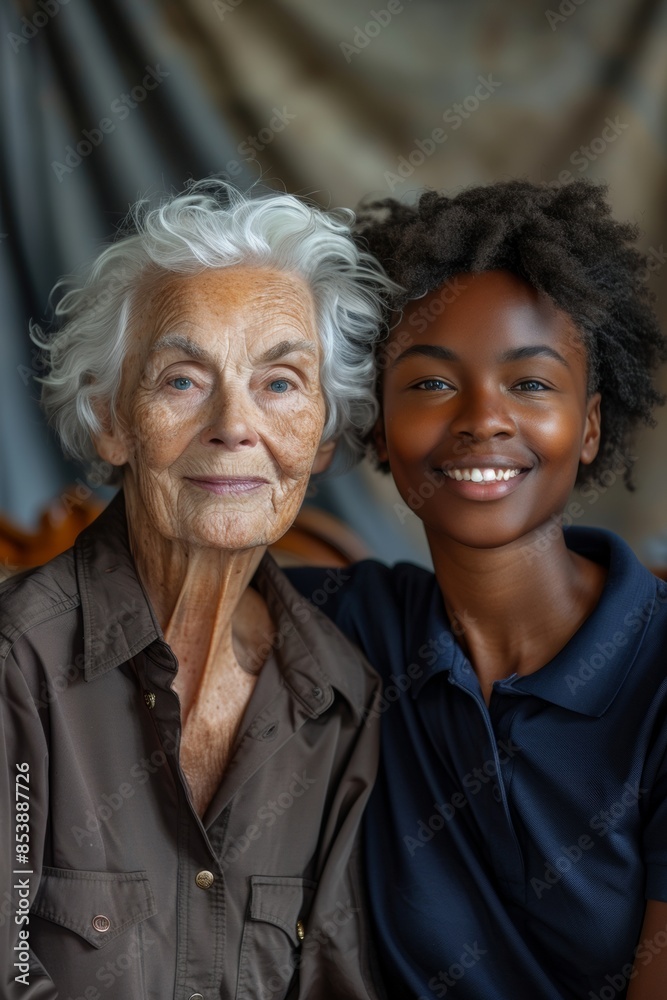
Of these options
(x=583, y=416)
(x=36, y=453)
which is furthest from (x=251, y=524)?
(x=36, y=453)

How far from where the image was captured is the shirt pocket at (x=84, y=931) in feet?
4.63

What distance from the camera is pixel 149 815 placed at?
150 centimetres

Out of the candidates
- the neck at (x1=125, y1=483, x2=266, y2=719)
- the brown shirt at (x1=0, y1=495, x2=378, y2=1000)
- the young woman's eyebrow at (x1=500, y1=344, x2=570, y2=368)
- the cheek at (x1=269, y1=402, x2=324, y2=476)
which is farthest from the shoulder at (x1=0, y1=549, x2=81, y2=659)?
the young woman's eyebrow at (x1=500, y1=344, x2=570, y2=368)

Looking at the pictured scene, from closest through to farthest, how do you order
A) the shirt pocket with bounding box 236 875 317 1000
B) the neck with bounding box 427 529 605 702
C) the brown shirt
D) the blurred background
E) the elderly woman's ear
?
the brown shirt < the shirt pocket with bounding box 236 875 317 1000 < the neck with bounding box 427 529 605 702 < the elderly woman's ear < the blurred background

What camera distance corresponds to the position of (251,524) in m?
1.54

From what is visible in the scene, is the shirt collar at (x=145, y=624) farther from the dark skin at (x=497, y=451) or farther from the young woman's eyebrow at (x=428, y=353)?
the young woman's eyebrow at (x=428, y=353)

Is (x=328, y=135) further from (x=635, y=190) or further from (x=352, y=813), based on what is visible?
(x=352, y=813)

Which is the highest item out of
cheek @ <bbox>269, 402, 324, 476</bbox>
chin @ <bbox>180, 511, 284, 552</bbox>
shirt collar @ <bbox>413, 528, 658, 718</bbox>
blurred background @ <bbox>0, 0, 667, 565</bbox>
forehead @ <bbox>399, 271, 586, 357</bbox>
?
blurred background @ <bbox>0, 0, 667, 565</bbox>

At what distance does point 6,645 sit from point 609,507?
1.74m

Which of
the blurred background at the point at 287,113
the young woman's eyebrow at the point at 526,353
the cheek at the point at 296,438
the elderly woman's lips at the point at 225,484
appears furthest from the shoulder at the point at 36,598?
the blurred background at the point at 287,113

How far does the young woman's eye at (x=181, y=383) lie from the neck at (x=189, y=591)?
209 millimetres

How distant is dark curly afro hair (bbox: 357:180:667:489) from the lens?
1.58m

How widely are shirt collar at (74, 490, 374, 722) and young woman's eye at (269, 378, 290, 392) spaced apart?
0.34 m

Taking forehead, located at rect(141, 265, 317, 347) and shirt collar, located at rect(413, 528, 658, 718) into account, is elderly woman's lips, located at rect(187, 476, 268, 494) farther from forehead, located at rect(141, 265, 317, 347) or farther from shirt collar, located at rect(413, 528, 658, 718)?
shirt collar, located at rect(413, 528, 658, 718)
